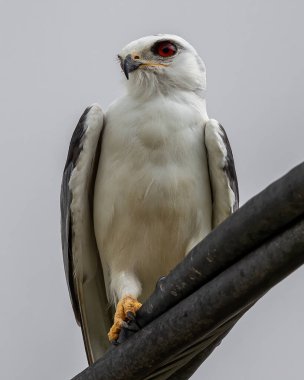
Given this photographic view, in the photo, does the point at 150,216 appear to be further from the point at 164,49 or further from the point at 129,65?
the point at 164,49

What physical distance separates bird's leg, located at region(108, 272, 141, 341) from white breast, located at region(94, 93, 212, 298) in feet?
0.18

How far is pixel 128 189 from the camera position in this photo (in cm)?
528

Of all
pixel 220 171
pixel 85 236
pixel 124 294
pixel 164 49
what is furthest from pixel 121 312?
pixel 164 49

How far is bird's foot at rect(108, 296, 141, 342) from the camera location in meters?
4.64

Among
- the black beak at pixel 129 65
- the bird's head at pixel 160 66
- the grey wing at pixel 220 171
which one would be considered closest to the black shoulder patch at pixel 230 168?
the grey wing at pixel 220 171

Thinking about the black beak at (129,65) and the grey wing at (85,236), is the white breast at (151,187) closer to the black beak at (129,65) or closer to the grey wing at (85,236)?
the grey wing at (85,236)

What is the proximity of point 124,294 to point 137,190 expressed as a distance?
0.57 meters

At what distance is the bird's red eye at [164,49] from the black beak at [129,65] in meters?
0.16

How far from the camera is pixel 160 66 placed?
5.74 metres

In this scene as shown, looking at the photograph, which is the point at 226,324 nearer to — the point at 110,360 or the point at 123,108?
the point at 110,360

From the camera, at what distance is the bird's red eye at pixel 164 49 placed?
5.80 m

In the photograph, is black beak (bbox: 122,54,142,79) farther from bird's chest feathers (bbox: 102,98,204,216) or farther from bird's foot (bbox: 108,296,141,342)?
bird's foot (bbox: 108,296,141,342)

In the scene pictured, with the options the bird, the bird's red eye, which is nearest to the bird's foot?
the bird

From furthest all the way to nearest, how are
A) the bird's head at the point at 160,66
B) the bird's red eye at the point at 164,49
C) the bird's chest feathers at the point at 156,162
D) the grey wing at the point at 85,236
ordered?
1. the bird's red eye at the point at 164,49
2. the bird's head at the point at 160,66
3. the grey wing at the point at 85,236
4. the bird's chest feathers at the point at 156,162
